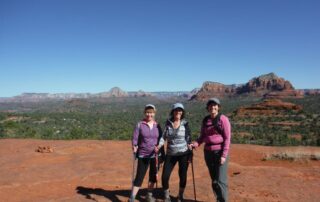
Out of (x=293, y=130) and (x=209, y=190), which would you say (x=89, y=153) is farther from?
(x=293, y=130)

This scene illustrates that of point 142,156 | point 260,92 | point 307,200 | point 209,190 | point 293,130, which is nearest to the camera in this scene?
point 142,156

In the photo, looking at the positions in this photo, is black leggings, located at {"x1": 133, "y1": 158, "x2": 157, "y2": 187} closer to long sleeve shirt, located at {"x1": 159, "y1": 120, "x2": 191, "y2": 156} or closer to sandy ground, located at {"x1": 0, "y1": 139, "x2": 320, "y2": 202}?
long sleeve shirt, located at {"x1": 159, "y1": 120, "x2": 191, "y2": 156}

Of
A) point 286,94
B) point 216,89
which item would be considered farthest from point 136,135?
point 216,89

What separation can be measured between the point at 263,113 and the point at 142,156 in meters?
57.8

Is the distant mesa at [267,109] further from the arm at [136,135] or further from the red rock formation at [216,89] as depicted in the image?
the red rock formation at [216,89]

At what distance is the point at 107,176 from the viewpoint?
995 cm

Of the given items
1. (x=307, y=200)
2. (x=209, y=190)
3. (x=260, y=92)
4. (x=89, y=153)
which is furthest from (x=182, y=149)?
(x=260, y=92)

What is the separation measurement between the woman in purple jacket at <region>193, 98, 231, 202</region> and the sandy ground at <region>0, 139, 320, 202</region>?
1.17 metres

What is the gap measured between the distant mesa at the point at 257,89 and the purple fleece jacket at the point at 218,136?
122448 mm

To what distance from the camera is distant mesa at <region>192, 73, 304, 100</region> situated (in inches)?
5261

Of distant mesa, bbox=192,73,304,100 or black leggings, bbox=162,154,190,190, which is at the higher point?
distant mesa, bbox=192,73,304,100

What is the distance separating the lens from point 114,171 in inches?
412

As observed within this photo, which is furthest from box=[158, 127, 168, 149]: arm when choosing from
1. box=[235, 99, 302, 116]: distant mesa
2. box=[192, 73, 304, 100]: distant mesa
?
box=[192, 73, 304, 100]: distant mesa

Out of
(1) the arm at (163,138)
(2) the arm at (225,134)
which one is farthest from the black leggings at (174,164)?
(2) the arm at (225,134)
